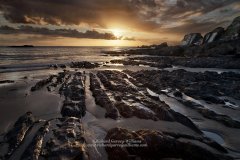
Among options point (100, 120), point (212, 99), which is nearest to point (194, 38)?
point (212, 99)

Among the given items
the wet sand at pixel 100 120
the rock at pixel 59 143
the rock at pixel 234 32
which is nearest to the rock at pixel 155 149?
the wet sand at pixel 100 120

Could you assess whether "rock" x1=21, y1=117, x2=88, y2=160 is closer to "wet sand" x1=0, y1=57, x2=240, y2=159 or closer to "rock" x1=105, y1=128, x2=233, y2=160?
"wet sand" x1=0, y1=57, x2=240, y2=159

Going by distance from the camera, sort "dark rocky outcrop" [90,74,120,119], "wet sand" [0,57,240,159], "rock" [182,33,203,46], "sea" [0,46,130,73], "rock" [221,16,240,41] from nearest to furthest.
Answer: "wet sand" [0,57,240,159], "dark rocky outcrop" [90,74,120,119], "sea" [0,46,130,73], "rock" [221,16,240,41], "rock" [182,33,203,46]

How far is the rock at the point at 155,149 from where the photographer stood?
7699mm

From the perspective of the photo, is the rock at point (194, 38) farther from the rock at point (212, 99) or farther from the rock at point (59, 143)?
the rock at point (59, 143)

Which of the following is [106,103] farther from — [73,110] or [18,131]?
[18,131]

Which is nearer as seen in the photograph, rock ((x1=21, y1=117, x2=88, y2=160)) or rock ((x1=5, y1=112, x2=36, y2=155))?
rock ((x1=21, y1=117, x2=88, y2=160))

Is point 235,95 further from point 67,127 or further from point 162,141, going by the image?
point 67,127

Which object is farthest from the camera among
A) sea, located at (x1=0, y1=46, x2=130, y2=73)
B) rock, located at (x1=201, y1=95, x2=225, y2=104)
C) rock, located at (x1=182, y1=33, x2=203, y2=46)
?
rock, located at (x1=182, y1=33, x2=203, y2=46)

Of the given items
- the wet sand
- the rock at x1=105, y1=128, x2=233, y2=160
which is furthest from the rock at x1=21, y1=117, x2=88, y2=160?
the rock at x1=105, y1=128, x2=233, y2=160

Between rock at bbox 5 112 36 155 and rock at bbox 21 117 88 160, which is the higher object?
rock at bbox 21 117 88 160

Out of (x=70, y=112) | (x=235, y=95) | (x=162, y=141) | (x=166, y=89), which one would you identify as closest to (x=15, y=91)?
(x=70, y=112)

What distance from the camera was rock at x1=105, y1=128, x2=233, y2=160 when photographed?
25.3 ft

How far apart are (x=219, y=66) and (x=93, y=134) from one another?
3587 cm
